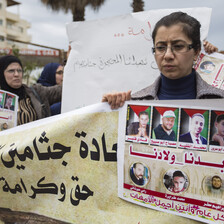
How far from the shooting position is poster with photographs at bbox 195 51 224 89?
152cm

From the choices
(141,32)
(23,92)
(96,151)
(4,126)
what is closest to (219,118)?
(96,151)

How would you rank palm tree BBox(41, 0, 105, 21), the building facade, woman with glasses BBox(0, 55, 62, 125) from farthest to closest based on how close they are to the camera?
the building facade → palm tree BBox(41, 0, 105, 21) → woman with glasses BBox(0, 55, 62, 125)

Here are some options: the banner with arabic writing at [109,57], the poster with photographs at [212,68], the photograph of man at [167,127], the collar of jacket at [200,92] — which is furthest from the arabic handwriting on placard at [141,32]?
the photograph of man at [167,127]

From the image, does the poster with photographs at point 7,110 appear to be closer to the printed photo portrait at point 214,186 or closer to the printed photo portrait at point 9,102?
the printed photo portrait at point 9,102

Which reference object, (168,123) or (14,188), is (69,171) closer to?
(14,188)

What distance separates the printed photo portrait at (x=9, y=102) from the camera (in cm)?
139

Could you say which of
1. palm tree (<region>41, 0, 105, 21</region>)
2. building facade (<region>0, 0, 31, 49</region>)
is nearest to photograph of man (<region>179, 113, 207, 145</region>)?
palm tree (<region>41, 0, 105, 21</region>)

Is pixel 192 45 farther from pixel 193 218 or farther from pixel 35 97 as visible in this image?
pixel 35 97

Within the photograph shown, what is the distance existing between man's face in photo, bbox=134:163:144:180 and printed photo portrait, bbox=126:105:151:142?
0.10 m

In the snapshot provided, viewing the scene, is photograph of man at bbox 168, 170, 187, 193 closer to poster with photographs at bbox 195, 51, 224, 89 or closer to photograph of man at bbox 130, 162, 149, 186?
photograph of man at bbox 130, 162, 149, 186

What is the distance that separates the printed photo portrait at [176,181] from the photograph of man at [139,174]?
0.07m

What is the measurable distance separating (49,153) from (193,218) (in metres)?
0.57

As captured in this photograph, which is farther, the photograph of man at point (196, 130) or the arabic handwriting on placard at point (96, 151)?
the arabic handwriting on placard at point (96, 151)

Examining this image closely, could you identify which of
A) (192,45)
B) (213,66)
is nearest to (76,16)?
(213,66)
